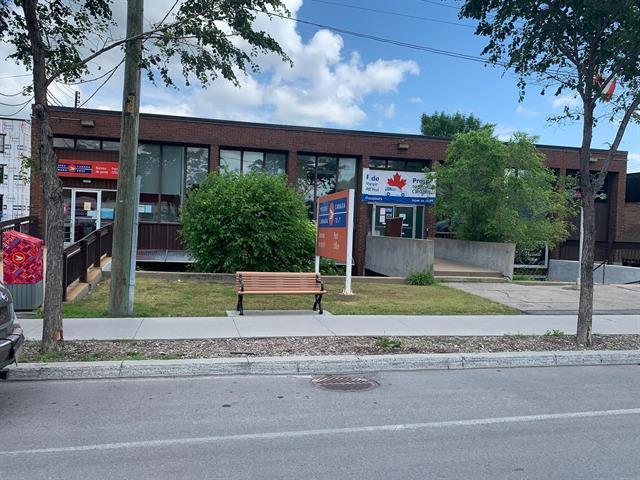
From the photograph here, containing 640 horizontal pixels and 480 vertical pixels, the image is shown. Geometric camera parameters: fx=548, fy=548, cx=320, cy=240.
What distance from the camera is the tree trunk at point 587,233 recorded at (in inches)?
346

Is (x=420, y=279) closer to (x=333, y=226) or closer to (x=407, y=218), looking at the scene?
(x=333, y=226)

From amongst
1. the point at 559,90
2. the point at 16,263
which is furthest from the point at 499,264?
the point at 16,263

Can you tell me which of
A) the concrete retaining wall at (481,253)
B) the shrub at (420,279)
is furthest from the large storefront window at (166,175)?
the shrub at (420,279)

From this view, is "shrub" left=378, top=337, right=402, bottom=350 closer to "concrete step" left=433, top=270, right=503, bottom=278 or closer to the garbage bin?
the garbage bin

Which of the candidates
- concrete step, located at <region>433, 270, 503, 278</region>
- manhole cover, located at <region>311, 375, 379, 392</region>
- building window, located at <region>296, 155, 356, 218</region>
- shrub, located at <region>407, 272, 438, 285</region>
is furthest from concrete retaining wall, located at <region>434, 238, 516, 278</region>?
manhole cover, located at <region>311, 375, 379, 392</region>

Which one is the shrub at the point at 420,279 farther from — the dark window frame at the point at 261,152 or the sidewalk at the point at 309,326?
the dark window frame at the point at 261,152

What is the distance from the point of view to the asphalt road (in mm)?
4156

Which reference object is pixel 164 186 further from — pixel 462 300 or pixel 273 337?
pixel 273 337

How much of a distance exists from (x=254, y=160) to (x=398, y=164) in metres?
6.44

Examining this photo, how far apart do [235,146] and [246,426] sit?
18.7 metres

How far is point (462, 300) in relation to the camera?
13094 millimetres

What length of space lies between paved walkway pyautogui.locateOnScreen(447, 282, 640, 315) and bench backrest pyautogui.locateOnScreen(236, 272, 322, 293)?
4733mm

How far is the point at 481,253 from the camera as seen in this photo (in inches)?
771

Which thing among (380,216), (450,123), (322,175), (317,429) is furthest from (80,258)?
(450,123)
